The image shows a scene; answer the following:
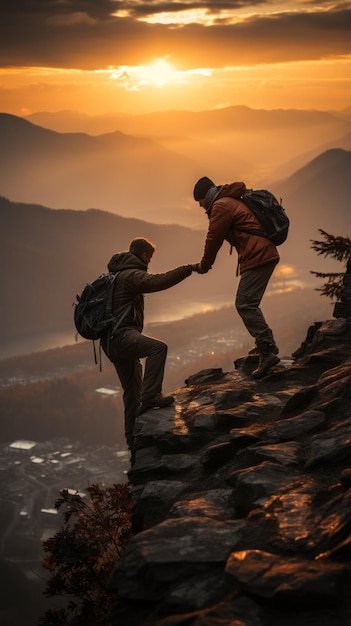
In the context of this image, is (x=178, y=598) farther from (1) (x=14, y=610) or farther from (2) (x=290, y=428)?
(1) (x=14, y=610)

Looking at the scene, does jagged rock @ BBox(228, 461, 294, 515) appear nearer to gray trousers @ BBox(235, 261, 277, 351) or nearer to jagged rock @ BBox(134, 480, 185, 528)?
jagged rock @ BBox(134, 480, 185, 528)

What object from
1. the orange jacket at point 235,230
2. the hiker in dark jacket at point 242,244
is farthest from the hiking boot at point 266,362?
the orange jacket at point 235,230

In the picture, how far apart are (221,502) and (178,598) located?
2.10m

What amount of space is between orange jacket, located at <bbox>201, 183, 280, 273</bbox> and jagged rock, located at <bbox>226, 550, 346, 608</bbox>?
6.95 metres

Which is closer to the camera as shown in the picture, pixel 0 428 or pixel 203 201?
pixel 203 201

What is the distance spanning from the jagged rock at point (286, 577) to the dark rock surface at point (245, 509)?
0.01 metres

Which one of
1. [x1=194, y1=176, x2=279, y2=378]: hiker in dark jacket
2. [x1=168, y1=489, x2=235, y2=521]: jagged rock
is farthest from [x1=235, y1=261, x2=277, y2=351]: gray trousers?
[x1=168, y1=489, x2=235, y2=521]: jagged rock

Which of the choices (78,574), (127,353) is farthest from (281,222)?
(78,574)

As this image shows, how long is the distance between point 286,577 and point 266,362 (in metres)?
7.64

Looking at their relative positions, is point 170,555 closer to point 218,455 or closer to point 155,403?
point 218,455

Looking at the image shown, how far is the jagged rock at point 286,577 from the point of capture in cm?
673

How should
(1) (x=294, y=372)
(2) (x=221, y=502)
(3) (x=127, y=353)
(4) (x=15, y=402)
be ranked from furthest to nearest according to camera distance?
(4) (x=15, y=402), (1) (x=294, y=372), (3) (x=127, y=353), (2) (x=221, y=502)

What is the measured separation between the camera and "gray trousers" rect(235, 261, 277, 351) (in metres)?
13.9

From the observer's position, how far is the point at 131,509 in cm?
1107
